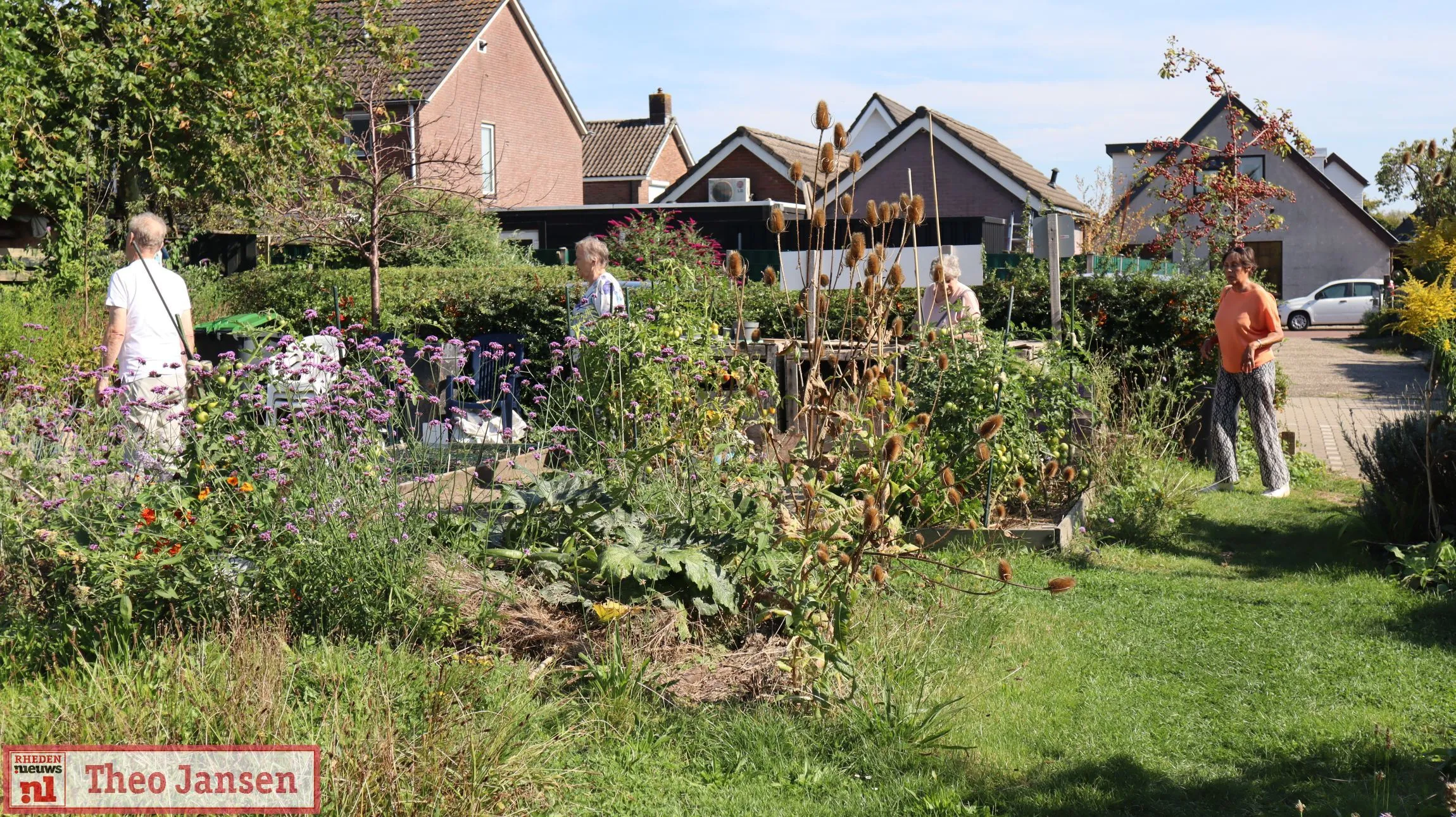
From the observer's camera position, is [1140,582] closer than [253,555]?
No

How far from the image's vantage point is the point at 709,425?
6641mm

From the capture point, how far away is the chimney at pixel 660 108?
45.8 metres

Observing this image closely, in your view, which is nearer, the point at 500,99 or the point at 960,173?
the point at 960,173

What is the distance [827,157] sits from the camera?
4.05 m

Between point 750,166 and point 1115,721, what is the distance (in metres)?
35.4

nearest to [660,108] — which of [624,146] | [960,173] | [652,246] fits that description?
[624,146]

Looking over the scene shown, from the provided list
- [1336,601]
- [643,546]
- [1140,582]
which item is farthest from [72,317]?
[1336,601]

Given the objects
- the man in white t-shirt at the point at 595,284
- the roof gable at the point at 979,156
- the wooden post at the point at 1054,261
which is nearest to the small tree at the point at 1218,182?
the wooden post at the point at 1054,261

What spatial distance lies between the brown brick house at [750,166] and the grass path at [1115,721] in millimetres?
30724

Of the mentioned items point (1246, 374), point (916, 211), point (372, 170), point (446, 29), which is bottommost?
point (1246, 374)

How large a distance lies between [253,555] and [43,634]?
2.37 feet

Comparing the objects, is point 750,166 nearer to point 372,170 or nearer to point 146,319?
point 372,170

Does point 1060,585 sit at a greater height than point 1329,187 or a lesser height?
lesser

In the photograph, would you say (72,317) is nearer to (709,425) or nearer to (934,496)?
(709,425)
